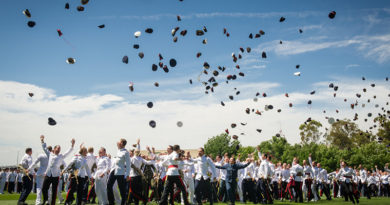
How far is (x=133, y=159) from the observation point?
42.7ft

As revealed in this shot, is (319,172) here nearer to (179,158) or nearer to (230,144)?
(179,158)

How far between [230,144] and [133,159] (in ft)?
267

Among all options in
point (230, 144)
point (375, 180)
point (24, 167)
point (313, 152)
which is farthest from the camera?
point (230, 144)

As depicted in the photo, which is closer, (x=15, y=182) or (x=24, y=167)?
(x=24, y=167)

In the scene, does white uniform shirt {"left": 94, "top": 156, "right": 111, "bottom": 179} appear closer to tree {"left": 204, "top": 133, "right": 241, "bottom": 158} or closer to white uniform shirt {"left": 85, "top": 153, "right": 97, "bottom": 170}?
white uniform shirt {"left": 85, "top": 153, "right": 97, "bottom": 170}

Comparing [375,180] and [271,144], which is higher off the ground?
[271,144]

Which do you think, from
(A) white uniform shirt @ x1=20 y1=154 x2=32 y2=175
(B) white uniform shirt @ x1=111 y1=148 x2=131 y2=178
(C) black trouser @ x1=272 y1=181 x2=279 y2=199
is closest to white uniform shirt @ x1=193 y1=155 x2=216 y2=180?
(B) white uniform shirt @ x1=111 y1=148 x2=131 y2=178

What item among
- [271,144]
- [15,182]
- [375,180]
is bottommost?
[15,182]

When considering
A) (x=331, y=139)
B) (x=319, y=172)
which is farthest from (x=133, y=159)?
(x=331, y=139)

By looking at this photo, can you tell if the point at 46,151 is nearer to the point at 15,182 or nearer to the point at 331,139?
the point at 15,182

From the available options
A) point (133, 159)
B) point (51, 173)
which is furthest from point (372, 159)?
point (51, 173)

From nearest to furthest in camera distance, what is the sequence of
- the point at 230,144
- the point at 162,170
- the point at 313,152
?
1. the point at 162,170
2. the point at 313,152
3. the point at 230,144

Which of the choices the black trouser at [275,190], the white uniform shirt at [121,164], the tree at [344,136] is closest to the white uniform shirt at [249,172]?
the black trouser at [275,190]

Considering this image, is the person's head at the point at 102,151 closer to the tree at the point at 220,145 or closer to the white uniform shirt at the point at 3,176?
the white uniform shirt at the point at 3,176
